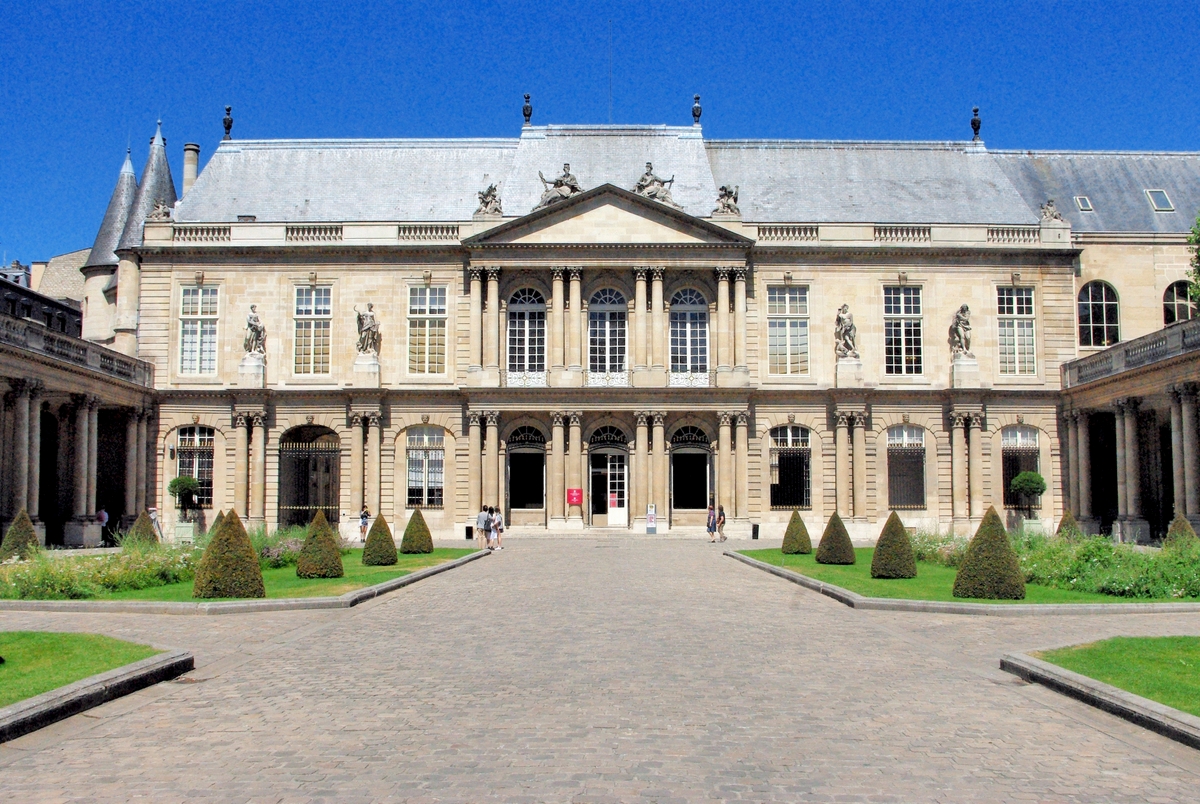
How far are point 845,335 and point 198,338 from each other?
27.0 meters

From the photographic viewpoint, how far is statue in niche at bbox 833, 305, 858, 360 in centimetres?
4231

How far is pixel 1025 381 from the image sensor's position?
1694 inches

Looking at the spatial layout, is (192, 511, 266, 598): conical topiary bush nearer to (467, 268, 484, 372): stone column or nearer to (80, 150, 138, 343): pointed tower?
(467, 268, 484, 372): stone column

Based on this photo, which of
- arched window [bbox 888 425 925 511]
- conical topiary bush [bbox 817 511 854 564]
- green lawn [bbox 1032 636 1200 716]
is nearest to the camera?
green lawn [bbox 1032 636 1200 716]

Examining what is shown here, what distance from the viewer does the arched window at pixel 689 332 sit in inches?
1704

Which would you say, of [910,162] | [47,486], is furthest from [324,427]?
[910,162]

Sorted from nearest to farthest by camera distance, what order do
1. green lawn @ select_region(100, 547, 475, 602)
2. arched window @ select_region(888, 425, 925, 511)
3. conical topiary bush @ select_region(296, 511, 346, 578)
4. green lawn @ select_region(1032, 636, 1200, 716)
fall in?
green lawn @ select_region(1032, 636, 1200, 716) < green lawn @ select_region(100, 547, 475, 602) < conical topiary bush @ select_region(296, 511, 346, 578) < arched window @ select_region(888, 425, 925, 511)

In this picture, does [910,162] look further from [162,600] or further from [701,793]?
[701,793]

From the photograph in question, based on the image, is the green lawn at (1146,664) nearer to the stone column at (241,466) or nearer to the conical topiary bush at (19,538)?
the conical topiary bush at (19,538)

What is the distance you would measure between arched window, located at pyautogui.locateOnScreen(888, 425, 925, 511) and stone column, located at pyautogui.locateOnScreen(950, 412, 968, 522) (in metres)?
1.22

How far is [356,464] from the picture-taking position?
42.4 meters

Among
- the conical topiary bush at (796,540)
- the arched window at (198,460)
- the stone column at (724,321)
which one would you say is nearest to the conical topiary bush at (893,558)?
the conical topiary bush at (796,540)

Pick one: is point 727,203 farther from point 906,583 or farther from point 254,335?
point 906,583

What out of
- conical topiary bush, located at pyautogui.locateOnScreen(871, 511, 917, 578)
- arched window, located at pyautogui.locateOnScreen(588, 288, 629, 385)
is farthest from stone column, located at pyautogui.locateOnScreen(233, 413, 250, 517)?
conical topiary bush, located at pyautogui.locateOnScreen(871, 511, 917, 578)
